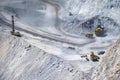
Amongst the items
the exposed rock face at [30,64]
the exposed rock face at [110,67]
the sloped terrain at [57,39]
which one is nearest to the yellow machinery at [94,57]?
the sloped terrain at [57,39]

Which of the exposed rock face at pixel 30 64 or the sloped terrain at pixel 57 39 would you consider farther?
the sloped terrain at pixel 57 39

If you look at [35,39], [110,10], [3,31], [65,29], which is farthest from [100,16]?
[3,31]

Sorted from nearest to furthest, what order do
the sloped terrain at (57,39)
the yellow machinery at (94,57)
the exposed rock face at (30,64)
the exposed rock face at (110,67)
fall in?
1. the exposed rock face at (110,67)
2. the exposed rock face at (30,64)
3. the sloped terrain at (57,39)
4. the yellow machinery at (94,57)

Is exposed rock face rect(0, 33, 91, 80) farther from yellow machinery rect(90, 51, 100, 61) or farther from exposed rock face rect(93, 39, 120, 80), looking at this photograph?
exposed rock face rect(93, 39, 120, 80)

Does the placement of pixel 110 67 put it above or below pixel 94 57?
above

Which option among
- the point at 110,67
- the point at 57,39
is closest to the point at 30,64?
the point at 57,39

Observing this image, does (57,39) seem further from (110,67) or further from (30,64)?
(110,67)

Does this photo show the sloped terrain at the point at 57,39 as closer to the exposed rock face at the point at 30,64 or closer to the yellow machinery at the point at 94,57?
the exposed rock face at the point at 30,64

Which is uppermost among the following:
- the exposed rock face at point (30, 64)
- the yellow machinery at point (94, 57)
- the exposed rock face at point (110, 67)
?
the exposed rock face at point (110, 67)

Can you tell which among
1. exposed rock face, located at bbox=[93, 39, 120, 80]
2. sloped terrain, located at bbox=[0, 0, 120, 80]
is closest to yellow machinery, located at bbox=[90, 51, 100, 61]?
sloped terrain, located at bbox=[0, 0, 120, 80]
